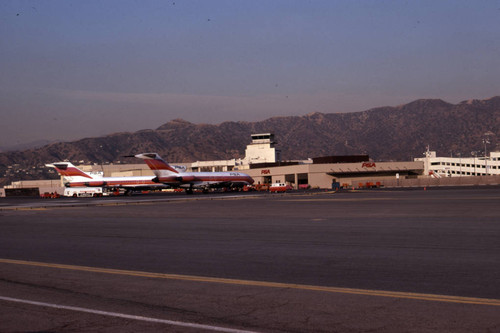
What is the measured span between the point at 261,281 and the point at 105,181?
3780 inches

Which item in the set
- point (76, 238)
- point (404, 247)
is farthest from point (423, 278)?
point (76, 238)

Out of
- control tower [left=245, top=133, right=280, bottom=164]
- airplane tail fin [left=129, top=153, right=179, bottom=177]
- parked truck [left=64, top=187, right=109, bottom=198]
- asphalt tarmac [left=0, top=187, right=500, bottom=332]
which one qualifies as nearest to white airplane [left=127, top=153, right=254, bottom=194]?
airplane tail fin [left=129, top=153, right=179, bottom=177]

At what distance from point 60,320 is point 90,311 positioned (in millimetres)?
691

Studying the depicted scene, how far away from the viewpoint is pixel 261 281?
1209cm

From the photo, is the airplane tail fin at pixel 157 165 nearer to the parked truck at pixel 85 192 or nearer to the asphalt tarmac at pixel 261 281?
the parked truck at pixel 85 192

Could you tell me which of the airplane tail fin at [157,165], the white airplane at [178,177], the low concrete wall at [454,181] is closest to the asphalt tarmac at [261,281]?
the airplane tail fin at [157,165]

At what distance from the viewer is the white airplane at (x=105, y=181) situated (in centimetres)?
10331

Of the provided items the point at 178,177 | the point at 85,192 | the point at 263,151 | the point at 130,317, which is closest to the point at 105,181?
the point at 85,192

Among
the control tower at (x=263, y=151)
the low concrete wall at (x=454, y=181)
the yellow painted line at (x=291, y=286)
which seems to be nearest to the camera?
the yellow painted line at (x=291, y=286)

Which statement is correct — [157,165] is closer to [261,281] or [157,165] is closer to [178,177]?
[178,177]

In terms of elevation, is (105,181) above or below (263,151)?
below

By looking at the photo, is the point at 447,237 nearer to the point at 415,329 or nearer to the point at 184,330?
the point at 415,329

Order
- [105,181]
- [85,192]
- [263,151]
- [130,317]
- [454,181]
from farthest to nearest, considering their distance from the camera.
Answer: [263,151] < [85,192] < [105,181] < [454,181] < [130,317]

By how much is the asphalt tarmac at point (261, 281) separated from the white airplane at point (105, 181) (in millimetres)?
81773
